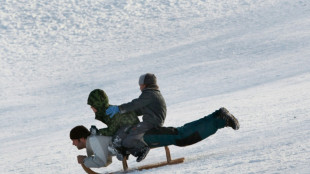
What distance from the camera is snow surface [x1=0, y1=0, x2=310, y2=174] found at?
6102 mm

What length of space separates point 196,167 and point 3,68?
59.0ft

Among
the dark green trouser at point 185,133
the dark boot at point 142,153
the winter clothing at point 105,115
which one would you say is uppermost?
the winter clothing at point 105,115

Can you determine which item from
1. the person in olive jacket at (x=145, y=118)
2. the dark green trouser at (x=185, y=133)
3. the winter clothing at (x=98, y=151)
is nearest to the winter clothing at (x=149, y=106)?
the person in olive jacket at (x=145, y=118)

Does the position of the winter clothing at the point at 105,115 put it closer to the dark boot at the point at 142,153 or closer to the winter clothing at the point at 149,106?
the winter clothing at the point at 149,106

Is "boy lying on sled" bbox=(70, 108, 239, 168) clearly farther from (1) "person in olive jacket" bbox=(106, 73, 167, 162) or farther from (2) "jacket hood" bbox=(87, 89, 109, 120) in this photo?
(2) "jacket hood" bbox=(87, 89, 109, 120)

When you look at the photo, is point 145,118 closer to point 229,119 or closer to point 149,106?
point 149,106

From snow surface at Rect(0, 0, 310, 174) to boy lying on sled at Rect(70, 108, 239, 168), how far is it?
230mm

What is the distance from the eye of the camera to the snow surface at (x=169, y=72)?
6.10 meters

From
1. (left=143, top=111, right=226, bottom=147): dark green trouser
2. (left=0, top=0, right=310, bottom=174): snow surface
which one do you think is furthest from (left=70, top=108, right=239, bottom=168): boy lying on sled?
(left=0, top=0, right=310, bottom=174): snow surface

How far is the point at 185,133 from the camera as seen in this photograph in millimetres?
5176

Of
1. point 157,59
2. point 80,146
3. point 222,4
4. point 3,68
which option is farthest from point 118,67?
point 80,146

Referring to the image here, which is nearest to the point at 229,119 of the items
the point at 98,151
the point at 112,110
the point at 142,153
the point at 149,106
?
the point at 149,106

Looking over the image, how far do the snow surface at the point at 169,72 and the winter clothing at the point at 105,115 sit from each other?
1.72 feet

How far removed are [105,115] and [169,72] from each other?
42.8 feet
